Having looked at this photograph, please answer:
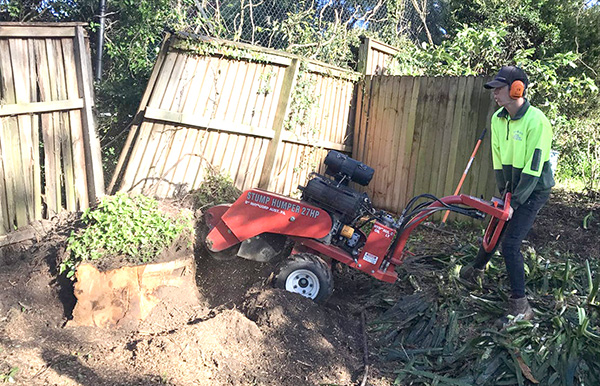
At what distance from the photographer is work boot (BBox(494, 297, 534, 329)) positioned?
14.3 feet

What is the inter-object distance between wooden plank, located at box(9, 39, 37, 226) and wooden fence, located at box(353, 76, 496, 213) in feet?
15.1

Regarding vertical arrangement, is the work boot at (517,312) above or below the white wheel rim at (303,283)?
above

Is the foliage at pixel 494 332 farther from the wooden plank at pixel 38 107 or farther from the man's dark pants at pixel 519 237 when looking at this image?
the wooden plank at pixel 38 107

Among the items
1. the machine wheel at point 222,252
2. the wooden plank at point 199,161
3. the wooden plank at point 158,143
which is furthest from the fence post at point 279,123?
the machine wheel at point 222,252

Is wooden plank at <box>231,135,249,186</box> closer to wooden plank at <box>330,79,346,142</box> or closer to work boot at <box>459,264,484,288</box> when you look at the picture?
wooden plank at <box>330,79,346,142</box>

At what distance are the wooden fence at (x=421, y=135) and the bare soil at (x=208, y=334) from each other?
1564mm

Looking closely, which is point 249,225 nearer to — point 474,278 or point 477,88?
point 474,278

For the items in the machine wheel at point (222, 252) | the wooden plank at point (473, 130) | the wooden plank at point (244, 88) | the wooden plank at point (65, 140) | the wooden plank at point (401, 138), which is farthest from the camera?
the wooden plank at point (401, 138)

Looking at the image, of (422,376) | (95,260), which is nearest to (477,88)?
(422,376)

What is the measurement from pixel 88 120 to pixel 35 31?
3.23 feet

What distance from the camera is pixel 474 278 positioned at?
5090 mm

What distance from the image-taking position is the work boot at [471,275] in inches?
198

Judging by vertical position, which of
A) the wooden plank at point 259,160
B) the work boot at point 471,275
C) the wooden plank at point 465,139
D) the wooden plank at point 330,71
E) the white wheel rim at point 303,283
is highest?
the wooden plank at point 330,71

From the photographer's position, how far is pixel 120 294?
4695 mm
